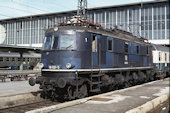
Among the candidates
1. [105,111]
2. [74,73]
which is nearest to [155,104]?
[105,111]

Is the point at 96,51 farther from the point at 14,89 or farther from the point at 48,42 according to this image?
the point at 14,89

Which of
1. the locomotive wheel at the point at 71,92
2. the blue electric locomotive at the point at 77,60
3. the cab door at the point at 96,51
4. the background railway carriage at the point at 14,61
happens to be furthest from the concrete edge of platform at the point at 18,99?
the background railway carriage at the point at 14,61

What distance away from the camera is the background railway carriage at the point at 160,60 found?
23484mm

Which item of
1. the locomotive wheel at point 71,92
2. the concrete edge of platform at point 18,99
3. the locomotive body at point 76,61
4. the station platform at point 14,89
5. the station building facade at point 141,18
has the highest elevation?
the station building facade at point 141,18

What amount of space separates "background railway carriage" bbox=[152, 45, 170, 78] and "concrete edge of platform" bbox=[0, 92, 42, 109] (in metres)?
14.4

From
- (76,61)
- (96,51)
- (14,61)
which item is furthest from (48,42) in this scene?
(14,61)

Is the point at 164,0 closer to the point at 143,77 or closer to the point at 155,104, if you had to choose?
the point at 143,77

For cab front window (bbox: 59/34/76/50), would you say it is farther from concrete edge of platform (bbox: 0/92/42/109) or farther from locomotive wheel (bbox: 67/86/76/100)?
concrete edge of platform (bbox: 0/92/42/109)

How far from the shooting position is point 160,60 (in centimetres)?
2478

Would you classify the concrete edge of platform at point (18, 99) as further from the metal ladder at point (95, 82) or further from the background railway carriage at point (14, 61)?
the background railway carriage at point (14, 61)

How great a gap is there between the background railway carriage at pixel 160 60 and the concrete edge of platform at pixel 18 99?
14.4m

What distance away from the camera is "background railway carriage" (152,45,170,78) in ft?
77.0

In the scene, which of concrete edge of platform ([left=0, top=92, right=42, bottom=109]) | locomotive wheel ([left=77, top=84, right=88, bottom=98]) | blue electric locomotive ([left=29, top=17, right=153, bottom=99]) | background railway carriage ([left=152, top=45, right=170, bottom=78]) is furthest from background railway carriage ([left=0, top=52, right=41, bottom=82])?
locomotive wheel ([left=77, top=84, right=88, bottom=98])

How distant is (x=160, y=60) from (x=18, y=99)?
17695 mm
